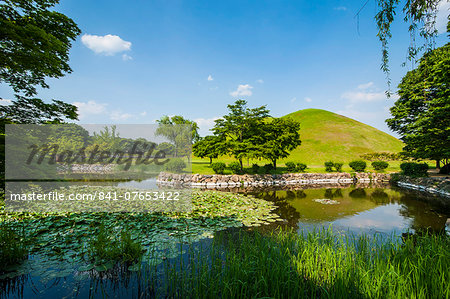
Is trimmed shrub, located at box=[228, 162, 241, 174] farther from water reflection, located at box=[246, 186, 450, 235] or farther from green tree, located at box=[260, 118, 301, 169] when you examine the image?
water reflection, located at box=[246, 186, 450, 235]

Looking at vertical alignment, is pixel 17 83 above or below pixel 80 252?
above

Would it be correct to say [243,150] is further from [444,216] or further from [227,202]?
[444,216]

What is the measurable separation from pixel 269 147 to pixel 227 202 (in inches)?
467

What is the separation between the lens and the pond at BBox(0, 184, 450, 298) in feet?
12.9

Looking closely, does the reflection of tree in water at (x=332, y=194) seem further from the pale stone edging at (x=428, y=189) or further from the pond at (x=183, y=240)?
the pale stone edging at (x=428, y=189)

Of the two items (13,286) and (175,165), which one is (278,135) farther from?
(13,286)

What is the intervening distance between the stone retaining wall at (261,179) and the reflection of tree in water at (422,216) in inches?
433

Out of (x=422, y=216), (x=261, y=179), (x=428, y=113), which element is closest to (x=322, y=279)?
(x=422, y=216)

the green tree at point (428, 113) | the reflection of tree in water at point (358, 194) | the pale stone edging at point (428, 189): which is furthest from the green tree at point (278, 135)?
the pale stone edging at point (428, 189)

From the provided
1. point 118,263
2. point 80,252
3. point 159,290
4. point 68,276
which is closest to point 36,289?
point 68,276

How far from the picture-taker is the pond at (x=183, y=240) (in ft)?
12.9

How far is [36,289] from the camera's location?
391 cm

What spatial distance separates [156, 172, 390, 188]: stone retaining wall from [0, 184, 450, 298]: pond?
333 inches

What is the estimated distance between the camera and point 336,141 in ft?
176
